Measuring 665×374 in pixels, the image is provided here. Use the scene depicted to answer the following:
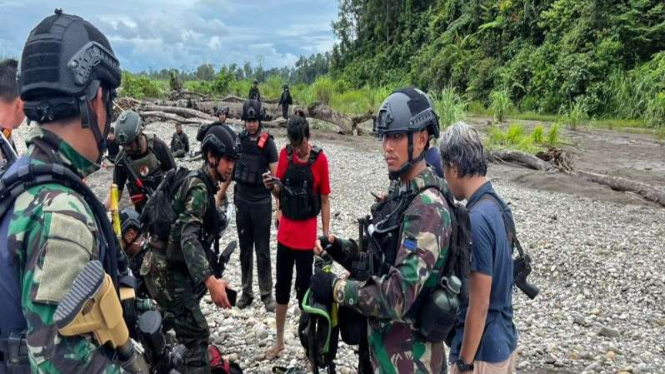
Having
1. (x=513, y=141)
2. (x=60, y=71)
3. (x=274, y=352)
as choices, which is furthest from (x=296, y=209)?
(x=513, y=141)

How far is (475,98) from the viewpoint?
33875 mm

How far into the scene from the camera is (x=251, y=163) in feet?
19.0

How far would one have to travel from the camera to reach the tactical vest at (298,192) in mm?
4891

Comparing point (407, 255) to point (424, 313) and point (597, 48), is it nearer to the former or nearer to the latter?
point (424, 313)

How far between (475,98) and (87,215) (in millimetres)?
34234

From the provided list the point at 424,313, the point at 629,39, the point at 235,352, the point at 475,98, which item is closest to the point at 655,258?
the point at 235,352

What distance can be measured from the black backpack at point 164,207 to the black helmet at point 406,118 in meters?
1.43

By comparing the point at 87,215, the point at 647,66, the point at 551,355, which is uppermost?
the point at 647,66

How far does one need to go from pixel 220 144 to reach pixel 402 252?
1.59m

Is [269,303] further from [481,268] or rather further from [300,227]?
[481,268]

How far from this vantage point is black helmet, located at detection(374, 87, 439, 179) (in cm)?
256

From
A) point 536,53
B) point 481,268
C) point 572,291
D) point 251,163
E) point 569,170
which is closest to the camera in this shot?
point 481,268

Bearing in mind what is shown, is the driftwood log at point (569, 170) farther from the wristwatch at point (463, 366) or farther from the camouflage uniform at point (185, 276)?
the camouflage uniform at point (185, 276)

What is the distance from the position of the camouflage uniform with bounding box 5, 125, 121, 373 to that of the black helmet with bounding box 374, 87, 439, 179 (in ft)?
4.81
